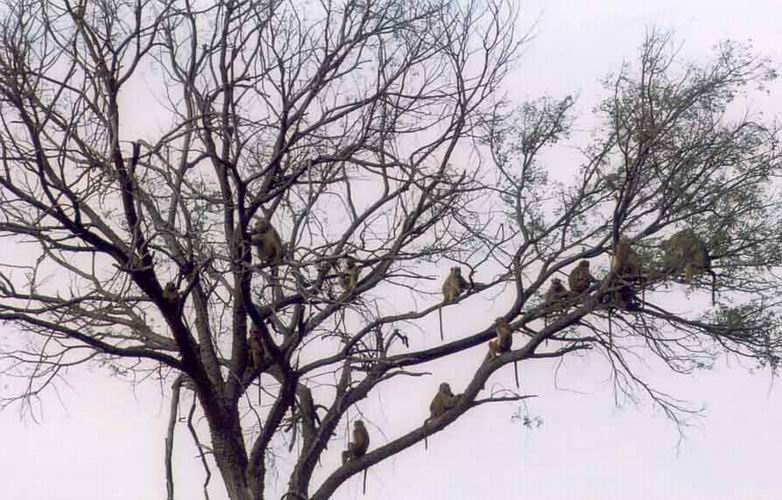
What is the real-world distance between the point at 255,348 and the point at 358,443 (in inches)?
38.2

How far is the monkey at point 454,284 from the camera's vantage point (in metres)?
8.17

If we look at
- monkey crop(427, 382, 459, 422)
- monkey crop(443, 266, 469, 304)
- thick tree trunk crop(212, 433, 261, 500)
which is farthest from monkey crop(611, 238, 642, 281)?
thick tree trunk crop(212, 433, 261, 500)

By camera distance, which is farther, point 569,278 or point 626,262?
point 569,278

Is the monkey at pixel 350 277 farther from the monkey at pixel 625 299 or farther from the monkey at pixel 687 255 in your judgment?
the monkey at pixel 687 255

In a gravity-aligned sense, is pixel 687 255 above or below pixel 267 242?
below

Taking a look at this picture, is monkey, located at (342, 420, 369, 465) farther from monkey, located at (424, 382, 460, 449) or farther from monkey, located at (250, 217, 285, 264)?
monkey, located at (250, 217, 285, 264)

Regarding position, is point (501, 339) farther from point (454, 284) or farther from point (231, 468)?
point (231, 468)

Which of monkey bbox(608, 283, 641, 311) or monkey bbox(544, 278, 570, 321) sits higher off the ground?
monkey bbox(544, 278, 570, 321)

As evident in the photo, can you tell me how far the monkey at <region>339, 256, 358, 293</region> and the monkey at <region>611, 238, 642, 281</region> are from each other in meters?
1.63

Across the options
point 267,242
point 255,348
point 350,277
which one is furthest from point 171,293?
point 350,277

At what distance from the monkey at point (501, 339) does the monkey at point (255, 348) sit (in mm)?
1554

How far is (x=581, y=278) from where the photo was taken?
26.6ft

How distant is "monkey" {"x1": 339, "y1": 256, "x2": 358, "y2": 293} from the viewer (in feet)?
24.3

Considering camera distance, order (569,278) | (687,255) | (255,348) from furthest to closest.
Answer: (569,278) → (255,348) → (687,255)
